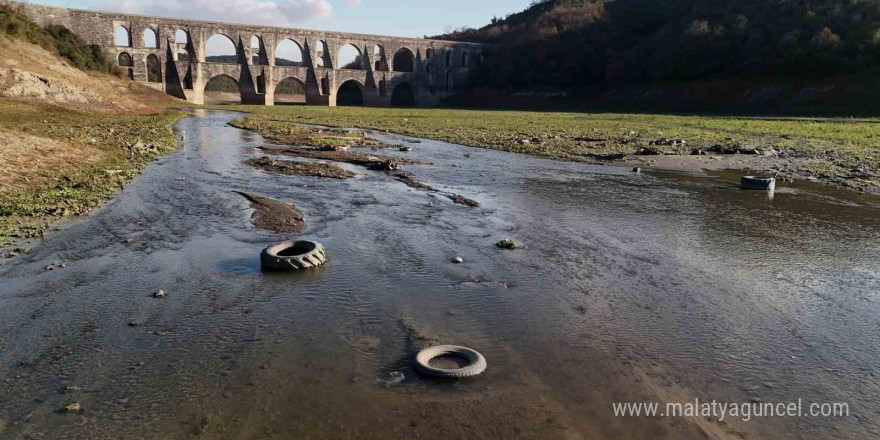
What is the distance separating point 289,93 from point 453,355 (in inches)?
4379

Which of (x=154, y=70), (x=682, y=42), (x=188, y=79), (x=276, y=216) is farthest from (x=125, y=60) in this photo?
(x=276, y=216)

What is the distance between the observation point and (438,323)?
302 inches

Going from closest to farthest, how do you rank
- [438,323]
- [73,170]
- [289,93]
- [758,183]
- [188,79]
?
[438,323] < [73,170] < [758,183] < [188,79] < [289,93]

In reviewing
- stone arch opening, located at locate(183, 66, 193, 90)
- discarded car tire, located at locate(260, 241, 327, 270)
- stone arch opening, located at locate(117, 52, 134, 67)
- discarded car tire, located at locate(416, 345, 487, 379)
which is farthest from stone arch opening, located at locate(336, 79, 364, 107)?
discarded car tire, located at locate(416, 345, 487, 379)

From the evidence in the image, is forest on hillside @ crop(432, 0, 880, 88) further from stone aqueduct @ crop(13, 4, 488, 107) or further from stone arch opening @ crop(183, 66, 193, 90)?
stone arch opening @ crop(183, 66, 193, 90)

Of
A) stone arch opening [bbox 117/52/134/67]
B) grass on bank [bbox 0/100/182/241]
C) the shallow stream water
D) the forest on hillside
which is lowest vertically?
the shallow stream water

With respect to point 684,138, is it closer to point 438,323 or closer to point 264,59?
point 438,323

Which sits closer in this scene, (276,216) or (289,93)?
(276,216)

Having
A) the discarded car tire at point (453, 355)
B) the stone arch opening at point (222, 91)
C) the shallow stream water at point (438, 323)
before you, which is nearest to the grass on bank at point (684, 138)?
the shallow stream water at point (438, 323)

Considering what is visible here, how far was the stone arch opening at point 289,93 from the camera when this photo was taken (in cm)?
10131

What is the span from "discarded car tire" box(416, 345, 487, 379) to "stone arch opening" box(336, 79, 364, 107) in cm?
10017

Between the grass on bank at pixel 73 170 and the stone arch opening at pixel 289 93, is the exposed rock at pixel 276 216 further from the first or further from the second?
the stone arch opening at pixel 289 93

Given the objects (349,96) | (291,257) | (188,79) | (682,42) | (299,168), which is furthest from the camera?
(349,96)

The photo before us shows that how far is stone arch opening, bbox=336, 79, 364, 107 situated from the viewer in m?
A: 105
